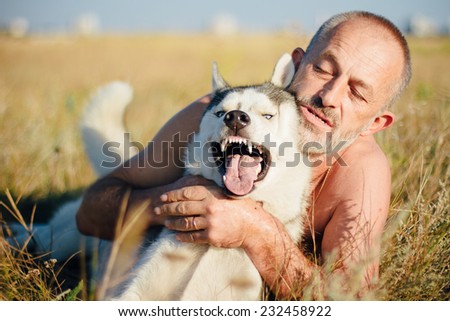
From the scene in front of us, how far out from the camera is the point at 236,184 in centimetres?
206

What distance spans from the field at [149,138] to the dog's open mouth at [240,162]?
660 mm

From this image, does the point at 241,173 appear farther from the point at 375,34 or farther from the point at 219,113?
the point at 375,34

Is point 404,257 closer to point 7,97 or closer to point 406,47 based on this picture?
point 406,47

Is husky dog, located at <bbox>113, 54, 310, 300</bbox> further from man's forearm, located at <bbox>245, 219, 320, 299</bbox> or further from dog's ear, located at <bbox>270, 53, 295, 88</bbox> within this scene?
dog's ear, located at <bbox>270, 53, 295, 88</bbox>

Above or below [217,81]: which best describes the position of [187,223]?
below

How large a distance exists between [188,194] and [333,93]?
891 mm

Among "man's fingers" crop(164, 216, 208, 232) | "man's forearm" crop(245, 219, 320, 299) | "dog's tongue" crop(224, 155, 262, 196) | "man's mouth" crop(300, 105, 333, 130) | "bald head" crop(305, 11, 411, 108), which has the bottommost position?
"man's forearm" crop(245, 219, 320, 299)

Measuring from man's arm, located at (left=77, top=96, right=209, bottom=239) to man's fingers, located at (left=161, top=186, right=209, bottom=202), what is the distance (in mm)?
510

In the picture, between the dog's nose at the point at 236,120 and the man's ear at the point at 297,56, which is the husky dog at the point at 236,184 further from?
the man's ear at the point at 297,56

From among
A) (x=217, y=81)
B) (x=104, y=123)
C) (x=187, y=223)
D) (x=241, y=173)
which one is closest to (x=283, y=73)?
(x=217, y=81)

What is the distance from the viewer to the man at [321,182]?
6.84 feet

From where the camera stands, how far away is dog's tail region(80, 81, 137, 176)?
10.5 feet

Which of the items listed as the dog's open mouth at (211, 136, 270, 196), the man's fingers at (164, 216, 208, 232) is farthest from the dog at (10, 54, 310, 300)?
the man's fingers at (164, 216, 208, 232)

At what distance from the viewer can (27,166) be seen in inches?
163
